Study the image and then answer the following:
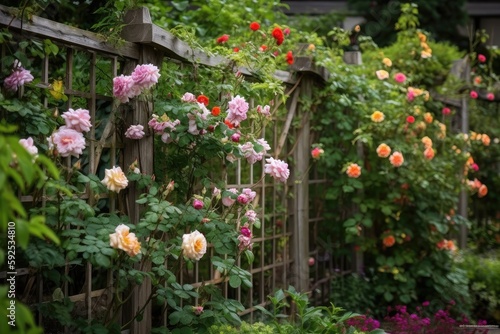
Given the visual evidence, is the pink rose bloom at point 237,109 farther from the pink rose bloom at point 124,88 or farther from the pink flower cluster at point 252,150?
the pink rose bloom at point 124,88

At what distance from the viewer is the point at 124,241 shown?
102 inches

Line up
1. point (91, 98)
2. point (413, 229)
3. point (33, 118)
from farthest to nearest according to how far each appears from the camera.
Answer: point (413, 229) → point (91, 98) → point (33, 118)

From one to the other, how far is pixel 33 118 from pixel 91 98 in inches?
15.6

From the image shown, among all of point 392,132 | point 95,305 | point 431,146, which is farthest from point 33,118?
point 431,146

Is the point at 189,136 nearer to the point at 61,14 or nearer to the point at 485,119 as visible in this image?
the point at 61,14

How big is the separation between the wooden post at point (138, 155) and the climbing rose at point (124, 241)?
2.00 feet

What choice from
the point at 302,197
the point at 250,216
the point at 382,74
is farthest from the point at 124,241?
the point at 382,74

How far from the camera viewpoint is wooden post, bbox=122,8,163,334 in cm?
321

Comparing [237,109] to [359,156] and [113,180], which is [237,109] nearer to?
[113,180]

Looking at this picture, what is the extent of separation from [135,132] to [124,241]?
681mm

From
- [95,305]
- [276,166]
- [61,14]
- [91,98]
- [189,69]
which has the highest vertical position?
[61,14]

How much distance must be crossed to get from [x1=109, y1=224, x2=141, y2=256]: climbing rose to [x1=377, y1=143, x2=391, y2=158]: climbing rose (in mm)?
3013

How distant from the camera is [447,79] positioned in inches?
262

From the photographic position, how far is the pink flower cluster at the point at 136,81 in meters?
2.93
